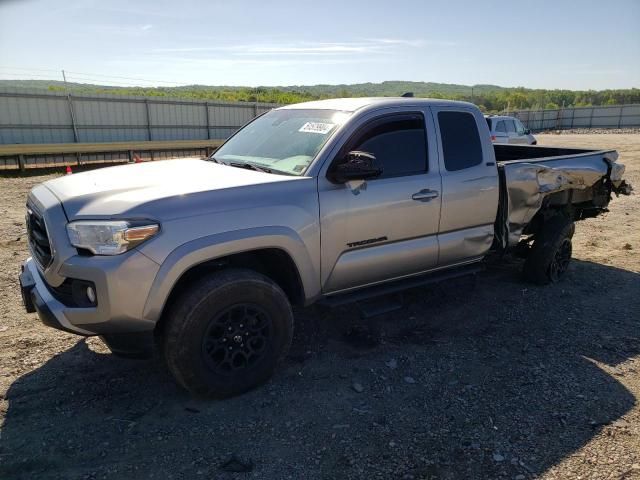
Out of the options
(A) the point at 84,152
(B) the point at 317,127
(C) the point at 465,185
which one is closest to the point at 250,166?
(B) the point at 317,127

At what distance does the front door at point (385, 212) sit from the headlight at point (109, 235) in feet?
4.28

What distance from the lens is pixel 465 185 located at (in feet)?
14.8

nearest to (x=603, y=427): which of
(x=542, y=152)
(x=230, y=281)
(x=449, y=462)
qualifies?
(x=449, y=462)

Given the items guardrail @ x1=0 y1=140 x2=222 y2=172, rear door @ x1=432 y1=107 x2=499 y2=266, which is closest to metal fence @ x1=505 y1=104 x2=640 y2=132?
guardrail @ x1=0 y1=140 x2=222 y2=172

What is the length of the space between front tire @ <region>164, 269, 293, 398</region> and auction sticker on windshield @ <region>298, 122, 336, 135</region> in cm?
130

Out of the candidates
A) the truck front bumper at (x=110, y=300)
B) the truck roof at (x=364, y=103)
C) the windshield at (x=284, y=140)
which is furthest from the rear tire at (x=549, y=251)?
the truck front bumper at (x=110, y=300)

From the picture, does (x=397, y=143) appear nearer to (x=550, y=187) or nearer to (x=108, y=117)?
(x=550, y=187)

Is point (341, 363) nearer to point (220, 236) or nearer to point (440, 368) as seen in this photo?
point (440, 368)

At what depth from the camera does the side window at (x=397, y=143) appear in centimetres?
401

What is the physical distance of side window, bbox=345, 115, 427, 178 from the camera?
13.2ft

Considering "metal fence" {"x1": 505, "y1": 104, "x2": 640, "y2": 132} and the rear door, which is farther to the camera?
"metal fence" {"x1": 505, "y1": 104, "x2": 640, "y2": 132}

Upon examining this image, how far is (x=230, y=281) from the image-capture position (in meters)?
3.26

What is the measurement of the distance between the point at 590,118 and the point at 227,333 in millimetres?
55180

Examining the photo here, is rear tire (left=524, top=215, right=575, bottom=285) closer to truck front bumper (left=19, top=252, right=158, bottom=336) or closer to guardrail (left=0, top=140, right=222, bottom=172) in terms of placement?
truck front bumper (left=19, top=252, right=158, bottom=336)
